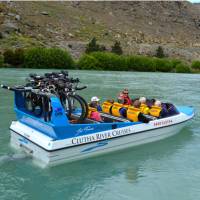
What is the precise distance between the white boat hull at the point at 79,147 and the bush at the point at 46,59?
4422 cm

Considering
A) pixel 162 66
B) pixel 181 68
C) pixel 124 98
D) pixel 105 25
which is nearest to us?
pixel 124 98

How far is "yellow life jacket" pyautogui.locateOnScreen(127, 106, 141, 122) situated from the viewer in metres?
12.9

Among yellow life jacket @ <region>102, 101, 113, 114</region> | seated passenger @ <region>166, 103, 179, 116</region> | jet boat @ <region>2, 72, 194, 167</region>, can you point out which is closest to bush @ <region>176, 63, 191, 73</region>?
seated passenger @ <region>166, 103, 179, 116</region>

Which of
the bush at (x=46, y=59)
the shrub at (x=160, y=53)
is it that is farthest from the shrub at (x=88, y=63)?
the shrub at (x=160, y=53)

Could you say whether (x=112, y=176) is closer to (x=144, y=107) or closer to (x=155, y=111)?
(x=155, y=111)

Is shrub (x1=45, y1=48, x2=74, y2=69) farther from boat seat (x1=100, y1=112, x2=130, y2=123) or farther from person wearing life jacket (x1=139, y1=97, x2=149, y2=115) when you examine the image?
boat seat (x1=100, y1=112, x2=130, y2=123)

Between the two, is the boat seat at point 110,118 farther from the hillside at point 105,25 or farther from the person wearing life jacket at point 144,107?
the hillside at point 105,25

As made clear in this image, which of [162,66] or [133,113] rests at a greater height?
[162,66]

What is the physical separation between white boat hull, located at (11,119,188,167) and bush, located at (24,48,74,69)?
4422 cm

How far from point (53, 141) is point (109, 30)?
8781 centimetres

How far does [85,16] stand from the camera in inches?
4048

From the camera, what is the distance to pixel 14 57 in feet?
179

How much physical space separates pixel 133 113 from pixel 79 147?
2.84 meters

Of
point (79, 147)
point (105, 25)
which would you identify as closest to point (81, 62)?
point (105, 25)
